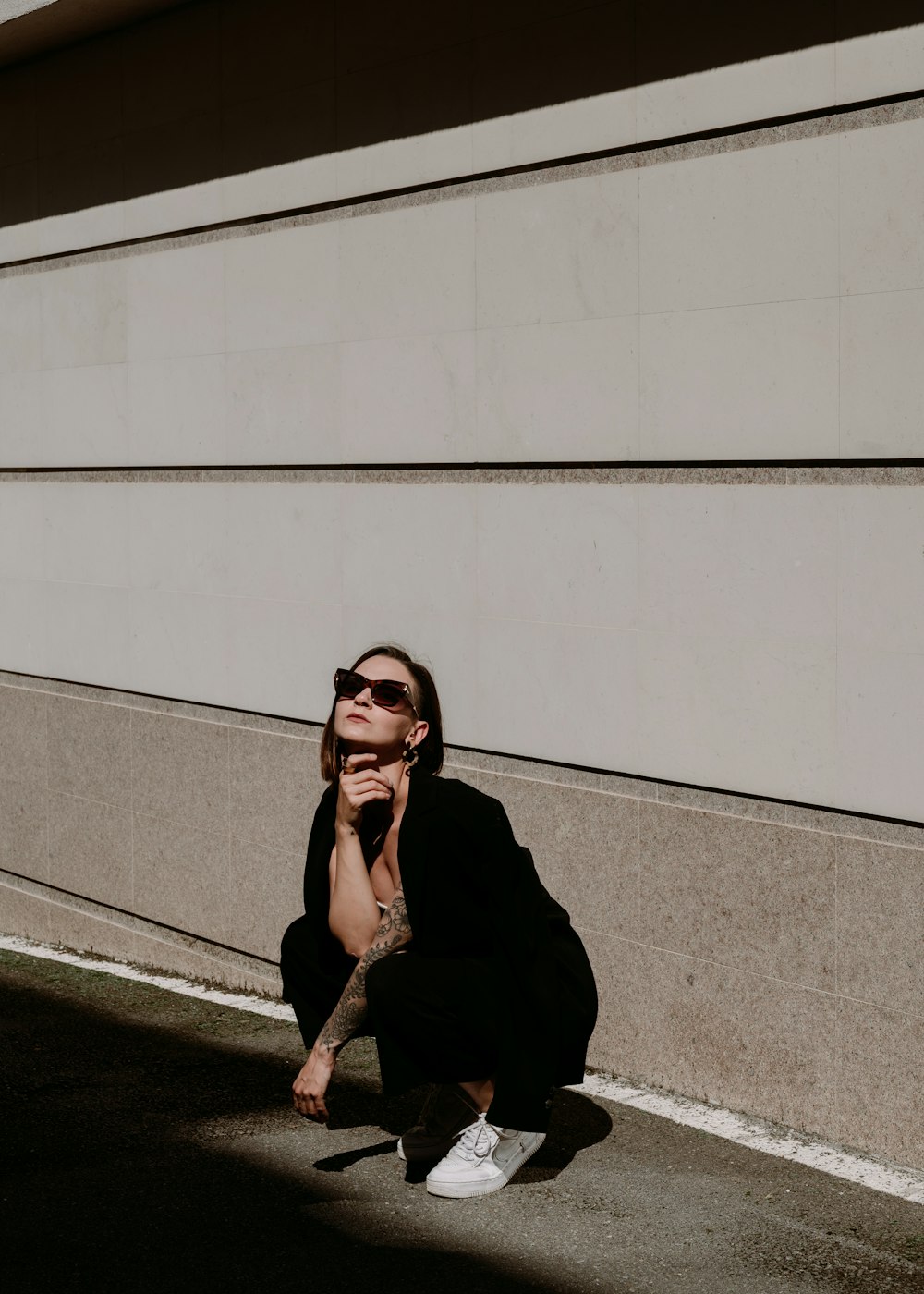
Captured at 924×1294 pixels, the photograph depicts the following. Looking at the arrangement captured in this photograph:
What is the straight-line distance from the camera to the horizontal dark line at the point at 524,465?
4.89 metres

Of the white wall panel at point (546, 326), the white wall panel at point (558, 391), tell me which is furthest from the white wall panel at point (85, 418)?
the white wall panel at point (558, 391)

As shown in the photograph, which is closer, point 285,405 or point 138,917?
point 285,405

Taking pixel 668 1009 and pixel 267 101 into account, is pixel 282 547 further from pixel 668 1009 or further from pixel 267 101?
pixel 668 1009

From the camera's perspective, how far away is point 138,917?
7789 millimetres

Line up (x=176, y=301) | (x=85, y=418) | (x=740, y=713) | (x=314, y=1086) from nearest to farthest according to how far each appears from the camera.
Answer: (x=314, y=1086) < (x=740, y=713) < (x=176, y=301) < (x=85, y=418)

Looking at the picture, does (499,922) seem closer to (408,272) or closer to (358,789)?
(358,789)

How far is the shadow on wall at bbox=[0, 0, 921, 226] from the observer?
518 cm

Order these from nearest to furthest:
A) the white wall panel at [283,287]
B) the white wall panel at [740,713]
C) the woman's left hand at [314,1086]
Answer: the woman's left hand at [314,1086] → the white wall panel at [740,713] → the white wall panel at [283,287]

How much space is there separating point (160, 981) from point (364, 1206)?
3.15 metres

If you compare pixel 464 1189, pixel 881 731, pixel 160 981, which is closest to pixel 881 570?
pixel 881 731

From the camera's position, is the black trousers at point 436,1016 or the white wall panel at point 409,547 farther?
the white wall panel at point 409,547

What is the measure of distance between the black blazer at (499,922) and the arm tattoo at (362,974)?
0.16 feet

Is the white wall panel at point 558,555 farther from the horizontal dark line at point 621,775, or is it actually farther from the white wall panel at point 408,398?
the horizontal dark line at point 621,775

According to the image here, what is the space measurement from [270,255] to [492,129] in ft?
4.39
